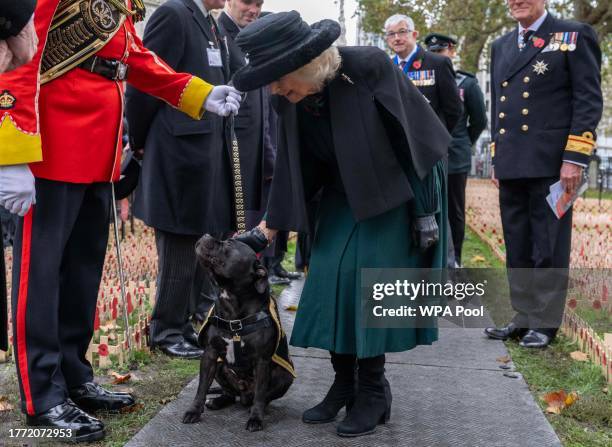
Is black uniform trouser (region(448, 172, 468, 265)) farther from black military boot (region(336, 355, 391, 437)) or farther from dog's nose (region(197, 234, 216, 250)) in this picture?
dog's nose (region(197, 234, 216, 250))

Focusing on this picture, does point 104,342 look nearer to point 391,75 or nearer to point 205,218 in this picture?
point 205,218

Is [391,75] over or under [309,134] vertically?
over

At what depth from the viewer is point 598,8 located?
2139cm

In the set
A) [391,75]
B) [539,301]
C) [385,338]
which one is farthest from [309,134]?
[539,301]

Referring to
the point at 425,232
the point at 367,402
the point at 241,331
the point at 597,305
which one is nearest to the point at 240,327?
the point at 241,331

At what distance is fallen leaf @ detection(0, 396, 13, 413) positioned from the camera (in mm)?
3740

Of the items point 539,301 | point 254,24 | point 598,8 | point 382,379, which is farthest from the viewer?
point 598,8

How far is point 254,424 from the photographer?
3.56 meters

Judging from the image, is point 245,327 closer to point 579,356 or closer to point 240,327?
point 240,327

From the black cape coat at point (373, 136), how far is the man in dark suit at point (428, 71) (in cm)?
345

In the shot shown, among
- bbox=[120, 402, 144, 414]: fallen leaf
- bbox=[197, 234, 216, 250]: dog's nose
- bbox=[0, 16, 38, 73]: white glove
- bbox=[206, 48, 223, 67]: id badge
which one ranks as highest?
bbox=[206, 48, 223, 67]: id badge

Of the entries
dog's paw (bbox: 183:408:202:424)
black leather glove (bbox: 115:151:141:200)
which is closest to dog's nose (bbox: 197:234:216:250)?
dog's paw (bbox: 183:408:202:424)

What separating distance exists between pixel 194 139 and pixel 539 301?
2.50 meters

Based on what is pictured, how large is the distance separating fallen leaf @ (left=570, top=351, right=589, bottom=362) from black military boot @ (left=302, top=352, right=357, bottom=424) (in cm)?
178
